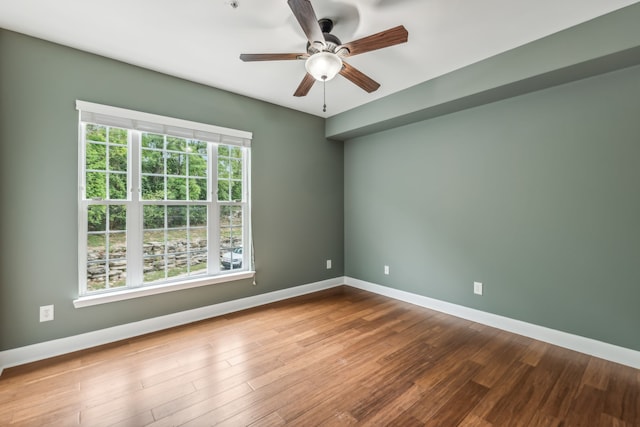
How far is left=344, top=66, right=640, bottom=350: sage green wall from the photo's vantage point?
2369mm

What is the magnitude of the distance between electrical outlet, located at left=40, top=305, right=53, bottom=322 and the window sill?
6.5 inches

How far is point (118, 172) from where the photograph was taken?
2.81 m

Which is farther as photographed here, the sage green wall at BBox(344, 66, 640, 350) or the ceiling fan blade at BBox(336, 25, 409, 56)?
the sage green wall at BBox(344, 66, 640, 350)

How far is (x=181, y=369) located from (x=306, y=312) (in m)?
1.52

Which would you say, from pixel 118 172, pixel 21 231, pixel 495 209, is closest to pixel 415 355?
pixel 495 209

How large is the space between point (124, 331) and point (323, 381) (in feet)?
6.69

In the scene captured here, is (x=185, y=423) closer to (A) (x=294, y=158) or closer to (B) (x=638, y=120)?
(A) (x=294, y=158)

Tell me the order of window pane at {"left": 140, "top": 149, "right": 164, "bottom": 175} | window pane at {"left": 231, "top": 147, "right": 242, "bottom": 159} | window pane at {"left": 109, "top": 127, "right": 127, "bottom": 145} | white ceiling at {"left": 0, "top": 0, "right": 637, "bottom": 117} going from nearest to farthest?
white ceiling at {"left": 0, "top": 0, "right": 637, "bottom": 117} < window pane at {"left": 109, "top": 127, "right": 127, "bottom": 145} < window pane at {"left": 140, "top": 149, "right": 164, "bottom": 175} < window pane at {"left": 231, "top": 147, "right": 242, "bottom": 159}

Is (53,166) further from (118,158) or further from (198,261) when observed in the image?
(198,261)

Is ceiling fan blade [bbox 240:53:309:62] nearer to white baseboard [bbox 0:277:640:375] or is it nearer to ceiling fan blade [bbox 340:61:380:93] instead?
ceiling fan blade [bbox 340:61:380:93]

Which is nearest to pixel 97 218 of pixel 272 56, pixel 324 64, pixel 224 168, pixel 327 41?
pixel 224 168

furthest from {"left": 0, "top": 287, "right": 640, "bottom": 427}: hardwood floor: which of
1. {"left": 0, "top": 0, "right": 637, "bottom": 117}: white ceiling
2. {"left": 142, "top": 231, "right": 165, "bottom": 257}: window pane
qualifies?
{"left": 0, "top": 0, "right": 637, "bottom": 117}: white ceiling

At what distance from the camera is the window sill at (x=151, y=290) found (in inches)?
102

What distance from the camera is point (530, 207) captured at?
283 centimetres
